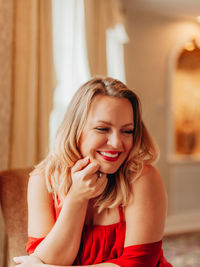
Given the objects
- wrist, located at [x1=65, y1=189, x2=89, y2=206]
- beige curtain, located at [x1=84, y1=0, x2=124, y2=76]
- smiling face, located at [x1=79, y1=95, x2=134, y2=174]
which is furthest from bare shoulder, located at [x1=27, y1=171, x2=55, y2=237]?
beige curtain, located at [x1=84, y1=0, x2=124, y2=76]

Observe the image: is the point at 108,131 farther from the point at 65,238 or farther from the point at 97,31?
the point at 97,31

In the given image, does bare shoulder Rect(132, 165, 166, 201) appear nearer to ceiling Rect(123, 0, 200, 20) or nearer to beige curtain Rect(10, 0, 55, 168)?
beige curtain Rect(10, 0, 55, 168)

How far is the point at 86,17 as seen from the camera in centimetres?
262

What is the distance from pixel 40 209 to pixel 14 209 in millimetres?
273

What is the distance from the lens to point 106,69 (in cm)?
278

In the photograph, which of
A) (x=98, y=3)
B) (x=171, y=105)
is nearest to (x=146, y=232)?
(x=98, y=3)

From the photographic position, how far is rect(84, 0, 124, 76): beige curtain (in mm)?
2658

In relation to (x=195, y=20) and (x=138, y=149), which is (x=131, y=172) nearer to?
(x=138, y=149)

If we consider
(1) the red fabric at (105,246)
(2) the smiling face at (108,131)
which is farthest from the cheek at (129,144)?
(1) the red fabric at (105,246)

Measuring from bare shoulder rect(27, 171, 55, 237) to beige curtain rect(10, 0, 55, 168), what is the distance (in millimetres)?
873

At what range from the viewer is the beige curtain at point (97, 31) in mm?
2658

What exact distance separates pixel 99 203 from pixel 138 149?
10.0 inches

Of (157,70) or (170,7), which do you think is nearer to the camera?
(170,7)

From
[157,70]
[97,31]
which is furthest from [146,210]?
[157,70]
